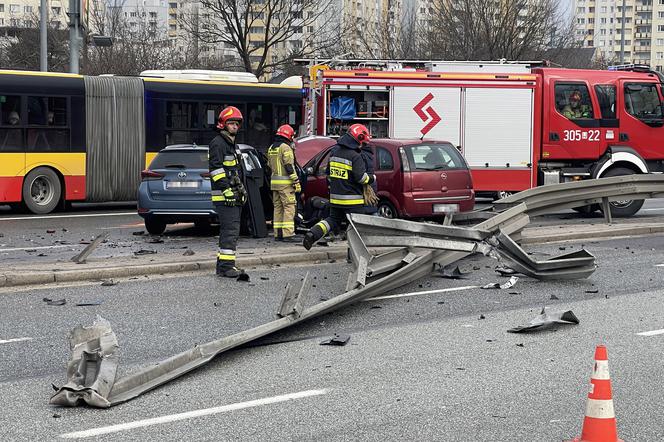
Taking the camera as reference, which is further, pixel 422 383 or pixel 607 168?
pixel 607 168

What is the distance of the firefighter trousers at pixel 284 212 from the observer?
48.4 ft

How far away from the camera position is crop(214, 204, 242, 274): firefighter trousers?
450 inches

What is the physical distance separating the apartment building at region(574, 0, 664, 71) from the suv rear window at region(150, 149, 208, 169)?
16191cm

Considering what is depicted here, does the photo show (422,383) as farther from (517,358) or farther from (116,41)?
(116,41)

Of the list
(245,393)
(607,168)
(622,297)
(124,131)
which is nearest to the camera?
(245,393)

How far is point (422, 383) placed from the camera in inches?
269

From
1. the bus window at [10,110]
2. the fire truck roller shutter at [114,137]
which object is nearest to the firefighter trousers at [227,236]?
the bus window at [10,110]

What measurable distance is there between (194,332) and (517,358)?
2740 millimetres

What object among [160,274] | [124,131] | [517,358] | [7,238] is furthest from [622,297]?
[124,131]

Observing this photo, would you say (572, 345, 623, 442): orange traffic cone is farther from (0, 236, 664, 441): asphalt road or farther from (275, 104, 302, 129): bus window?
(275, 104, 302, 129): bus window

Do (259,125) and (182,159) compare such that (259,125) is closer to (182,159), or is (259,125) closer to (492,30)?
(182,159)

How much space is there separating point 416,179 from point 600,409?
10932 mm

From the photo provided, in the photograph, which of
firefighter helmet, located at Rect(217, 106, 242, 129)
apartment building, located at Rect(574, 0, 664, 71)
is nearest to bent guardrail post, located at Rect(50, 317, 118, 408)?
firefighter helmet, located at Rect(217, 106, 242, 129)

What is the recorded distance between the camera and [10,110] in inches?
809
